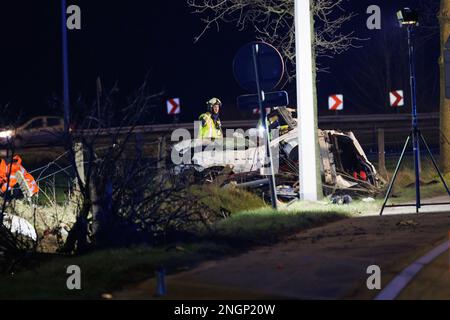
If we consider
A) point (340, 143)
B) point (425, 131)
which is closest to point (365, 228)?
point (340, 143)

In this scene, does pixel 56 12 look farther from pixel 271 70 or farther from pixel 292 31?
pixel 271 70

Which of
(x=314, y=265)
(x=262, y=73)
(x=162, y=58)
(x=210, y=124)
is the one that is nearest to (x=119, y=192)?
(x=314, y=265)

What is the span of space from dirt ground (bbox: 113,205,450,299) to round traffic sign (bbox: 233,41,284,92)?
2.69 metres

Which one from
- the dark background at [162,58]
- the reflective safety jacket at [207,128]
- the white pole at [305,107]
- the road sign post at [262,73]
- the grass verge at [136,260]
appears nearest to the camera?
the grass verge at [136,260]

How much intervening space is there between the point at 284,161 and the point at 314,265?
26.4ft

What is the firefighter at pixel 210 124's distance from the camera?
1792 cm

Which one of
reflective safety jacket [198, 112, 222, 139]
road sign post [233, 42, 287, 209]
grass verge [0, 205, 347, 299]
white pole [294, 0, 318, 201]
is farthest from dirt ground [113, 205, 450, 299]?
reflective safety jacket [198, 112, 222, 139]

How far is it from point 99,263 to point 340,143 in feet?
30.3

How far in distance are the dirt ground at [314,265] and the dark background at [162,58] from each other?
30.3m

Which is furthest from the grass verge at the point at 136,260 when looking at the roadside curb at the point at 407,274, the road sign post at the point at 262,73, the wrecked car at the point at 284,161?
the wrecked car at the point at 284,161

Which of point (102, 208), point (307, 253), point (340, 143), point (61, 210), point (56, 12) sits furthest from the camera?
point (56, 12)

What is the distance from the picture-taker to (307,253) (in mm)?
9820

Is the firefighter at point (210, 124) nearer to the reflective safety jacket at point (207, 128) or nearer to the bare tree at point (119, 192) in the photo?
the reflective safety jacket at point (207, 128)

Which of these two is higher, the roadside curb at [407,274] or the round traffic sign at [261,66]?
the round traffic sign at [261,66]
